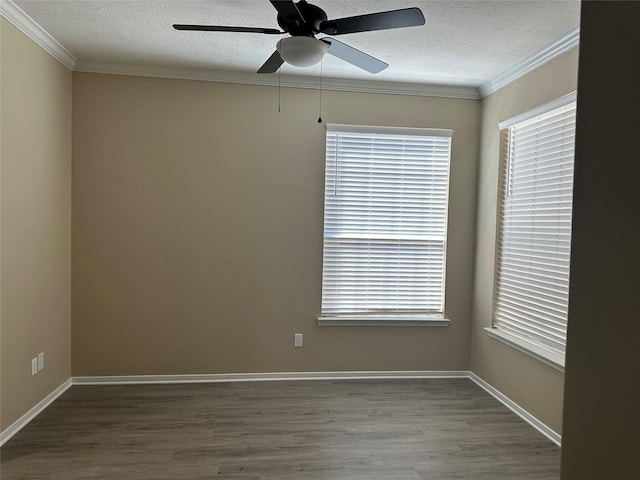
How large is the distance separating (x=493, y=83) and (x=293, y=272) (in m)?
2.47

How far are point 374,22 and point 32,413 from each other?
3460mm

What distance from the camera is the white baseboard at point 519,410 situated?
2.98 metres

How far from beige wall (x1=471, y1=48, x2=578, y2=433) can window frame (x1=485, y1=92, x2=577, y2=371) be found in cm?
5

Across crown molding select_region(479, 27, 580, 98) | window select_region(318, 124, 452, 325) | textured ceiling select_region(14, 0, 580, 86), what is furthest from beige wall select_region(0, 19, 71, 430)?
crown molding select_region(479, 27, 580, 98)

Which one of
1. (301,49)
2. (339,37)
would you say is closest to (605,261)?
(301,49)

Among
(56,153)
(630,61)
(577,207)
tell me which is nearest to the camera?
(630,61)

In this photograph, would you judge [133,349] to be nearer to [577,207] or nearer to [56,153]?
[56,153]

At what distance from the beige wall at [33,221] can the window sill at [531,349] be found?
12.0 ft

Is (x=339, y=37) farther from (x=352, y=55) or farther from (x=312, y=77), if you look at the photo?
(x=312, y=77)

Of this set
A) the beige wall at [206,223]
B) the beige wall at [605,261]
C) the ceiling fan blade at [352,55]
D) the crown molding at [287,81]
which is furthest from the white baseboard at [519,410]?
the crown molding at [287,81]

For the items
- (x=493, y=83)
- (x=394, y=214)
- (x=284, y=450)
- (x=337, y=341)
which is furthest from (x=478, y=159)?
(x=284, y=450)

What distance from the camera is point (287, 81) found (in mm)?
3766

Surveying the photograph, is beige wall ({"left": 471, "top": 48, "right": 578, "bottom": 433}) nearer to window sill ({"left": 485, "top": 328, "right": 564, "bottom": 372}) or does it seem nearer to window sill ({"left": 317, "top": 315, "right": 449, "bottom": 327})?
window sill ({"left": 485, "top": 328, "right": 564, "bottom": 372})

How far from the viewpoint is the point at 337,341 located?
3.98m
